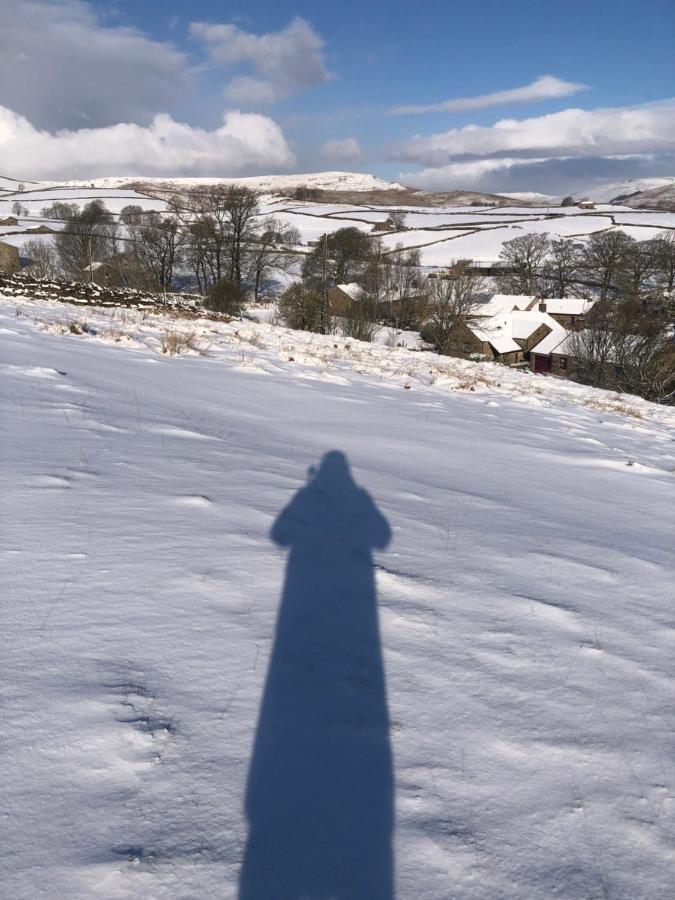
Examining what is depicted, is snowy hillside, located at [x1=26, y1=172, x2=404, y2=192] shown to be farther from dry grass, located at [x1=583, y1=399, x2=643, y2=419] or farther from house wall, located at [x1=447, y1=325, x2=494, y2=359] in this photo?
dry grass, located at [x1=583, y1=399, x2=643, y2=419]

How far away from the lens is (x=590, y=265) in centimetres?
5591

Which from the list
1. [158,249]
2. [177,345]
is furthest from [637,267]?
[177,345]

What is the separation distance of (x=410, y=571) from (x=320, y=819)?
1406mm

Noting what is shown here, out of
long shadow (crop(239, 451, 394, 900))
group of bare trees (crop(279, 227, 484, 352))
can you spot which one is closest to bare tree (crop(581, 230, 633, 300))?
group of bare trees (crop(279, 227, 484, 352))

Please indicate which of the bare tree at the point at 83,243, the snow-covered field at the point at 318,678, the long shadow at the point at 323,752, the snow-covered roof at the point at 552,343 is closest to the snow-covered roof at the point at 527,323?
the snow-covered roof at the point at 552,343

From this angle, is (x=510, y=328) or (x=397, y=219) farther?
(x=397, y=219)

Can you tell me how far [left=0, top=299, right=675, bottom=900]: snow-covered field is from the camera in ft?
4.45

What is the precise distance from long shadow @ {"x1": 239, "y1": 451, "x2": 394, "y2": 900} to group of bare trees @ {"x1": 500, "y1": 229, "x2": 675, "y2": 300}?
185 ft

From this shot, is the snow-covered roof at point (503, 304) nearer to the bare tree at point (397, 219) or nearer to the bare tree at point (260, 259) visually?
the bare tree at point (260, 259)

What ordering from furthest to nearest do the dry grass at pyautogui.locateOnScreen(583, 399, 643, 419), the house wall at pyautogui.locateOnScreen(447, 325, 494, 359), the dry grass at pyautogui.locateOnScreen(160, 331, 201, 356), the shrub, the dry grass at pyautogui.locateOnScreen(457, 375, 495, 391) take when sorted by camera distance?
1. the house wall at pyautogui.locateOnScreen(447, 325, 494, 359)
2. the shrub
3. the dry grass at pyautogui.locateOnScreen(583, 399, 643, 419)
4. the dry grass at pyautogui.locateOnScreen(457, 375, 495, 391)
5. the dry grass at pyautogui.locateOnScreen(160, 331, 201, 356)

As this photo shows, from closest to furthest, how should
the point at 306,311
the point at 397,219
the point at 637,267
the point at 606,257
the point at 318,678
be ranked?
the point at 318,678 → the point at 306,311 → the point at 637,267 → the point at 606,257 → the point at 397,219

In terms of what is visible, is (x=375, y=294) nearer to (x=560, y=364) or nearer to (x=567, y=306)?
(x=560, y=364)

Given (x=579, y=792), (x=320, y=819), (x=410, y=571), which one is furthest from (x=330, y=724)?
(x=410, y=571)

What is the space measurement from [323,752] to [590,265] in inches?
2504
